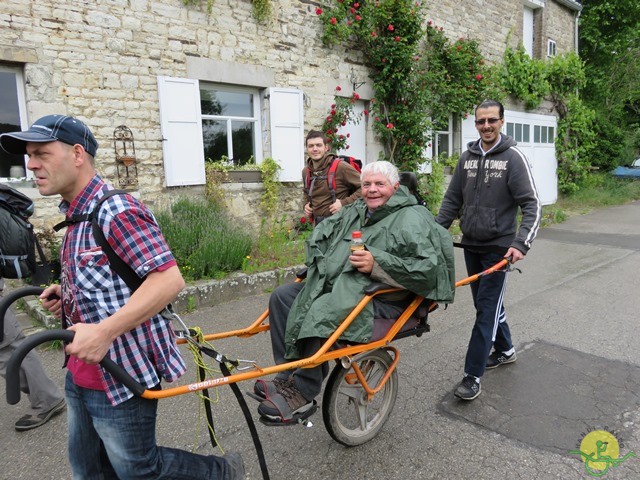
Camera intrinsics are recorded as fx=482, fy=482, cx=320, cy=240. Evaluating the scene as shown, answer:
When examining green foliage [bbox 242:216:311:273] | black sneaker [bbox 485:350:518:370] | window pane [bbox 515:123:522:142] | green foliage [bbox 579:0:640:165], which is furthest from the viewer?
green foliage [bbox 579:0:640:165]

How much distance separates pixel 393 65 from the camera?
10031 mm

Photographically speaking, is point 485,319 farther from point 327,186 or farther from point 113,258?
point 113,258

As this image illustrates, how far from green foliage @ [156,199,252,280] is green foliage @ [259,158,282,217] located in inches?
59.4

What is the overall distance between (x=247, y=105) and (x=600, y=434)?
7369 millimetres

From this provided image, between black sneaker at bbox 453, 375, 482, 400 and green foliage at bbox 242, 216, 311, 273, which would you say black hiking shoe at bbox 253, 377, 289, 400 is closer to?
black sneaker at bbox 453, 375, 482, 400

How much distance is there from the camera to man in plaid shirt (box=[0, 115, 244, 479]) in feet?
5.48

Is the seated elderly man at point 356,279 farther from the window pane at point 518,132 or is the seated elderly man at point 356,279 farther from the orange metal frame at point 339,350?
the window pane at point 518,132

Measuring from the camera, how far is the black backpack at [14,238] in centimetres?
305

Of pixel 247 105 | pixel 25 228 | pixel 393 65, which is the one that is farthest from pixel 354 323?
pixel 393 65

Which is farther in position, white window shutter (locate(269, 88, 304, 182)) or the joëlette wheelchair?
white window shutter (locate(269, 88, 304, 182))

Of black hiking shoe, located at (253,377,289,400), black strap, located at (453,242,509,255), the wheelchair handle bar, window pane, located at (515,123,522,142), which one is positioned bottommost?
black hiking shoe, located at (253,377,289,400)

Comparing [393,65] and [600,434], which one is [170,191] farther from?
[600,434]

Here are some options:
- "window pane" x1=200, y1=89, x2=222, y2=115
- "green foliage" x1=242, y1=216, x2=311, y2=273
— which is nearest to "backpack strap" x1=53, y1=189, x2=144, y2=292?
"green foliage" x1=242, y1=216, x2=311, y2=273

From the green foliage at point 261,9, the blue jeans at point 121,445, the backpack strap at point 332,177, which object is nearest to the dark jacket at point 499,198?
the backpack strap at point 332,177
